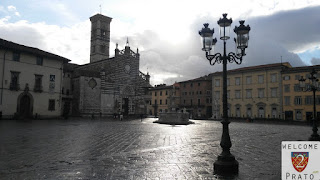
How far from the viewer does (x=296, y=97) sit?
42.5 metres

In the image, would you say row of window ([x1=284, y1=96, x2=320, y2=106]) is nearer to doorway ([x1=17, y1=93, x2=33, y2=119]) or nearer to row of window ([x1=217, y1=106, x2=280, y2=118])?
row of window ([x1=217, y1=106, x2=280, y2=118])

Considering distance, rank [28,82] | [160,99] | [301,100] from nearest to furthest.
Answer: [28,82] < [301,100] < [160,99]

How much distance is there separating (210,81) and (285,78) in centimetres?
1828

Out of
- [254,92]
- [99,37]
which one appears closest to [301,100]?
[254,92]

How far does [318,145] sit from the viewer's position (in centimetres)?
430

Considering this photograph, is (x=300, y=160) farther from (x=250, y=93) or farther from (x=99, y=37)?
(x=99, y=37)

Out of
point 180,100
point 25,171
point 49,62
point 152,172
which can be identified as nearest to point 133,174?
point 152,172

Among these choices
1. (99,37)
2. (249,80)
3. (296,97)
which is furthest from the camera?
(99,37)

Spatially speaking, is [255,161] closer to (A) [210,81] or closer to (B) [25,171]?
(B) [25,171]

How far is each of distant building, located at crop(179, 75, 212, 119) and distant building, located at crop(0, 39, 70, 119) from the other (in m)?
31.9

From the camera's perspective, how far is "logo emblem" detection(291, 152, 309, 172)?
4285 millimetres

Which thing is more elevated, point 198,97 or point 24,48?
point 24,48

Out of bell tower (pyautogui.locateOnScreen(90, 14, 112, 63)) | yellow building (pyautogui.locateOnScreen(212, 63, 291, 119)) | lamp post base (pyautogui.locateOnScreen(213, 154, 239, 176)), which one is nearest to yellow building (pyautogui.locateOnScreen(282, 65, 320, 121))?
yellow building (pyautogui.locateOnScreen(212, 63, 291, 119))

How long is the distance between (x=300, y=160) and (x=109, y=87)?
146 feet
